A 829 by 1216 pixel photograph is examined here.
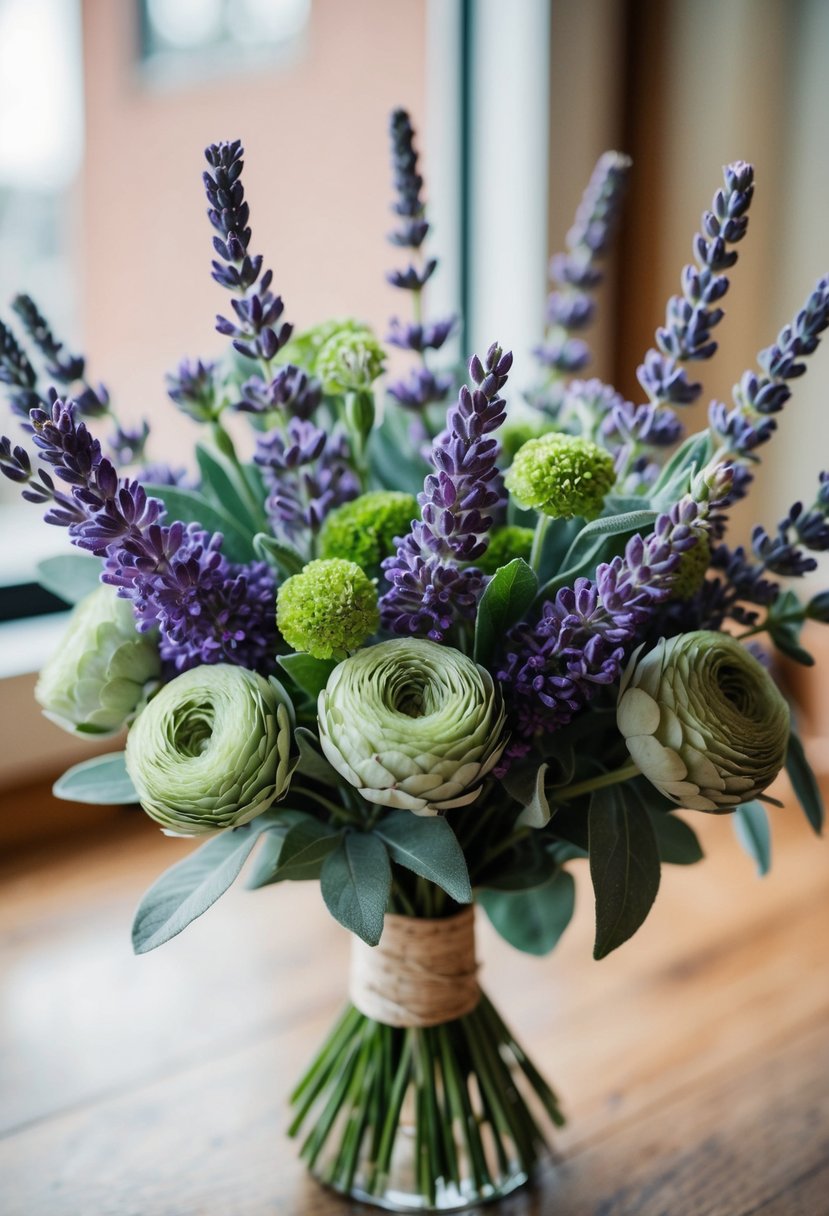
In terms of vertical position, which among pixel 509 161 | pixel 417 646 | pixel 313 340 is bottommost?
pixel 417 646

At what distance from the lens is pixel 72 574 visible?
0.59 m

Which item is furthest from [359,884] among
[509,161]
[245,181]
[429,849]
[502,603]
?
[509,161]

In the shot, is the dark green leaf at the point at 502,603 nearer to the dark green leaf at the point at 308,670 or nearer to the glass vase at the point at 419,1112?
the dark green leaf at the point at 308,670

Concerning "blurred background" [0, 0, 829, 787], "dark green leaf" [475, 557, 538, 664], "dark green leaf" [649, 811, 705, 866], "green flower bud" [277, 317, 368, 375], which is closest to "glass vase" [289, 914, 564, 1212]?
"dark green leaf" [649, 811, 705, 866]

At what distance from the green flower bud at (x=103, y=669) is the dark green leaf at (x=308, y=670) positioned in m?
0.08

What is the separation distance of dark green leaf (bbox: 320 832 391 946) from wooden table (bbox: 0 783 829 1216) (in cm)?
27

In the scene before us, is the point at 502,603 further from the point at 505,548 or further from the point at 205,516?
the point at 205,516

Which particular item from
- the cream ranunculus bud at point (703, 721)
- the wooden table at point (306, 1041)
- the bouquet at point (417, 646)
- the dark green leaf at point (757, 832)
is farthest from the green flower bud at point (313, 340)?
the wooden table at point (306, 1041)

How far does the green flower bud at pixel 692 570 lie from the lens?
502 millimetres

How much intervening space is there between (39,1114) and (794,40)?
120cm

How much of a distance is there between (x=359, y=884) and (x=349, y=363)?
237mm

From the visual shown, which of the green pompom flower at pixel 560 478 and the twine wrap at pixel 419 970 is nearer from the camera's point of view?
the green pompom flower at pixel 560 478

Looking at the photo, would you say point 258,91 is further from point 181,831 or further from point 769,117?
point 181,831

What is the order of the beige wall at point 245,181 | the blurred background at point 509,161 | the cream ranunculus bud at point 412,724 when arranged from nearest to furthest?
the cream ranunculus bud at point 412,724, the blurred background at point 509,161, the beige wall at point 245,181
